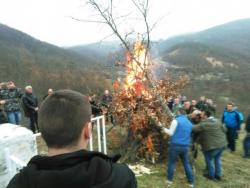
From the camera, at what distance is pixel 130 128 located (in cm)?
1011

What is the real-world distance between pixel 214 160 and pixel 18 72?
34.5 meters

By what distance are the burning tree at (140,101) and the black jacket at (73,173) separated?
7.89 meters

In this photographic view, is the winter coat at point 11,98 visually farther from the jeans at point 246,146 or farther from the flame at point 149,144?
the jeans at point 246,146

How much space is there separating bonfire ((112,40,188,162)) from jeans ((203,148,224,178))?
165 centimetres

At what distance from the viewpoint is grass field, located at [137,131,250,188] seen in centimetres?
813

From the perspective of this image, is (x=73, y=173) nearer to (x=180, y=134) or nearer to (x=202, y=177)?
(x=180, y=134)

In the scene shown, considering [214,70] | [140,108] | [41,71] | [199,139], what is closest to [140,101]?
[140,108]

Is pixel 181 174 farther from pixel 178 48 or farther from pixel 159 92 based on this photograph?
pixel 178 48

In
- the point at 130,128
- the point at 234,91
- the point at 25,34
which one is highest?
the point at 25,34

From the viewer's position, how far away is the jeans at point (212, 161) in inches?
322

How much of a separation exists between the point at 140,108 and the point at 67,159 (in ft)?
27.4

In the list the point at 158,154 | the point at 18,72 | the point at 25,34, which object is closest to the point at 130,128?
the point at 158,154

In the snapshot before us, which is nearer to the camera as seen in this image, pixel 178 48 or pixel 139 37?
pixel 139 37

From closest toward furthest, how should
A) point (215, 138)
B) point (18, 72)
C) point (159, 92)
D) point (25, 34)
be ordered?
point (215, 138) < point (159, 92) < point (18, 72) < point (25, 34)
